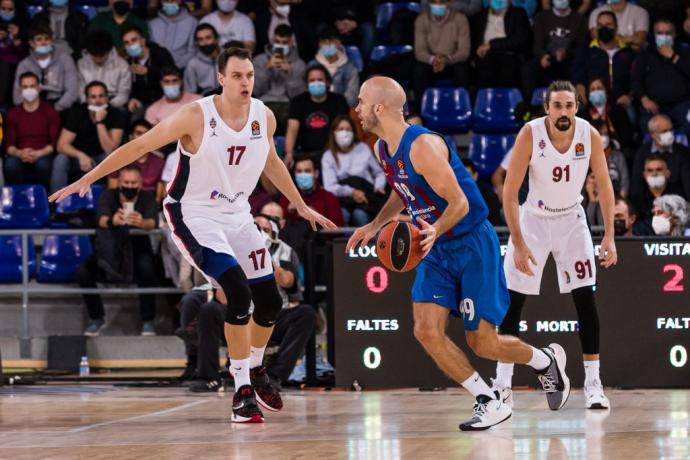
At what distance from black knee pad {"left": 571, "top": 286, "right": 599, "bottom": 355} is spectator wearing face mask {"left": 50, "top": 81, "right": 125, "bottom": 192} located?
21.9 ft

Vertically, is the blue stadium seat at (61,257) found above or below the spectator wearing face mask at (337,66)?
below

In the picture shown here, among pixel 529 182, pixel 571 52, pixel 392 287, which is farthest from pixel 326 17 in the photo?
pixel 529 182

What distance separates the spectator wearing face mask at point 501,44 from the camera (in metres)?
14.4

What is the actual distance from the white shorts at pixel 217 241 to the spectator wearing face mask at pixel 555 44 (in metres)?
7.21

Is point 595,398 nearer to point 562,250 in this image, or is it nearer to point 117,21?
point 562,250

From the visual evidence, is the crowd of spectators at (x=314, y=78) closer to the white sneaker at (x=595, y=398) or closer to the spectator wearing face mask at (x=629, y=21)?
the spectator wearing face mask at (x=629, y=21)

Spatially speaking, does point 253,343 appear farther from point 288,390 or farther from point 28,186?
point 28,186

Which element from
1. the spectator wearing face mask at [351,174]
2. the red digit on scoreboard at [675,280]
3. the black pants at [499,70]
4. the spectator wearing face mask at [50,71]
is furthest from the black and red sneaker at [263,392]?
the black pants at [499,70]

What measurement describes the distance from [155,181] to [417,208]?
676 cm

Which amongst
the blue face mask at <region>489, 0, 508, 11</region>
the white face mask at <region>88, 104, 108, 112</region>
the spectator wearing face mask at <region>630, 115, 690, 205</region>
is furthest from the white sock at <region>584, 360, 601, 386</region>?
the blue face mask at <region>489, 0, 508, 11</region>

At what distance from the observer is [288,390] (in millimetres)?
9961

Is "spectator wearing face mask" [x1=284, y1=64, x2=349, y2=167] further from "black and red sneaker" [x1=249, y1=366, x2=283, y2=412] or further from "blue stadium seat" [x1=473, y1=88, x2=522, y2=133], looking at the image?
"black and red sneaker" [x1=249, y1=366, x2=283, y2=412]

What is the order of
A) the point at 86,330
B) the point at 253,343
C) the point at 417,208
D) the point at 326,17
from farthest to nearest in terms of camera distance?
the point at 326,17
the point at 86,330
the point at 253,343
the point at 417,208

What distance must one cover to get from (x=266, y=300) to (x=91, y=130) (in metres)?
6.42
